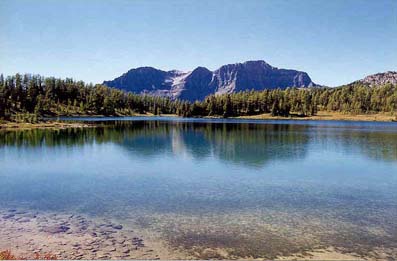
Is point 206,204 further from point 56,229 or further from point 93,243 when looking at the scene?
point 56,229

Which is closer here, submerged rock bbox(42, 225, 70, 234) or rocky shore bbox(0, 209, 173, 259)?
rocky shore bbox(0, 209, 173, 259)

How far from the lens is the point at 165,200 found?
28766 millimetres

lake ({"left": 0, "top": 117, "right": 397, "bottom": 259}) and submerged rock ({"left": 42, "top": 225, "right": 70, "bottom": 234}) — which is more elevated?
submerged rock ({"left": 42, "top": 225, "right": 70, "bottom": 234})

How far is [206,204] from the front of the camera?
2753 centimetres

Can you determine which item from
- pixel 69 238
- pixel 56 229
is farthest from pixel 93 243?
pixel 56 229

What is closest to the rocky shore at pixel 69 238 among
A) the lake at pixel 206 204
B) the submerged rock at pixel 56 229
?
the submerged rock at pixel 56 229

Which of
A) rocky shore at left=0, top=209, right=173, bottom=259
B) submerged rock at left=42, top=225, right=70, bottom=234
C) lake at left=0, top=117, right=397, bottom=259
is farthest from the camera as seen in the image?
submerged rock at left=42, top=225, right=70, bottom=234

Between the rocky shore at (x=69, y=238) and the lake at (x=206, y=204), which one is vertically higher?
the rocky shore at (x=69, y=238)

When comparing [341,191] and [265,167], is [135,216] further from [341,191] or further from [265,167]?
[265,167]

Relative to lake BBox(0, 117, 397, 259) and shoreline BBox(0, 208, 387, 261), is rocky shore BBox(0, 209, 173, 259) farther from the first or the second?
lake BBox(0, 117, 397, 259)

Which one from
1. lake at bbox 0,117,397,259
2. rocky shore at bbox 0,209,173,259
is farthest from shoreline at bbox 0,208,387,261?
lake at bbox 0,117,397,259

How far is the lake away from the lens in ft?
62.7

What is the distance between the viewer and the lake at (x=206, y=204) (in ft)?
62.7

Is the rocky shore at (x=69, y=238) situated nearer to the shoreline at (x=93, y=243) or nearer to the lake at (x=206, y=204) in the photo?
the shoreline at (x=93, y=243)
